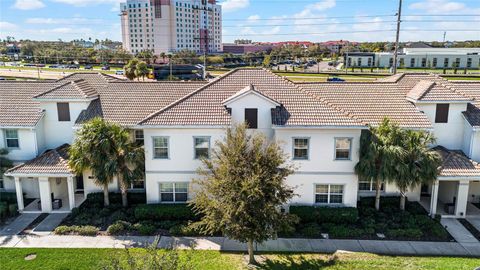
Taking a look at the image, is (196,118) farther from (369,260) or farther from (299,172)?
(369,260)

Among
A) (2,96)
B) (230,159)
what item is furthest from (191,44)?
(230,159)

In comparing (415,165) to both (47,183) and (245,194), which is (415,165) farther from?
(47,183)

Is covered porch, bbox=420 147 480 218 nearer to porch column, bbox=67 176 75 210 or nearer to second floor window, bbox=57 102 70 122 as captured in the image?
porch column, bbox=67 176 75 210

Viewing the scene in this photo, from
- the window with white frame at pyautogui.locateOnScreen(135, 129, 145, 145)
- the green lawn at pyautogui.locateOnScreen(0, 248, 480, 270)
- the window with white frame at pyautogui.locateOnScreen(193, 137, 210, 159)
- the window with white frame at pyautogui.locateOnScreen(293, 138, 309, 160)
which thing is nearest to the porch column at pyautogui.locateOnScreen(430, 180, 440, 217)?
the green lawn at pyautogui.locateOnScreen(0, 248, 480, 270)

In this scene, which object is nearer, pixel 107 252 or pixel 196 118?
A: pixel 107 252

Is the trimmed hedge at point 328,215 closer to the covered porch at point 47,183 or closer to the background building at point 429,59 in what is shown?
the covered porch at point 47,183
